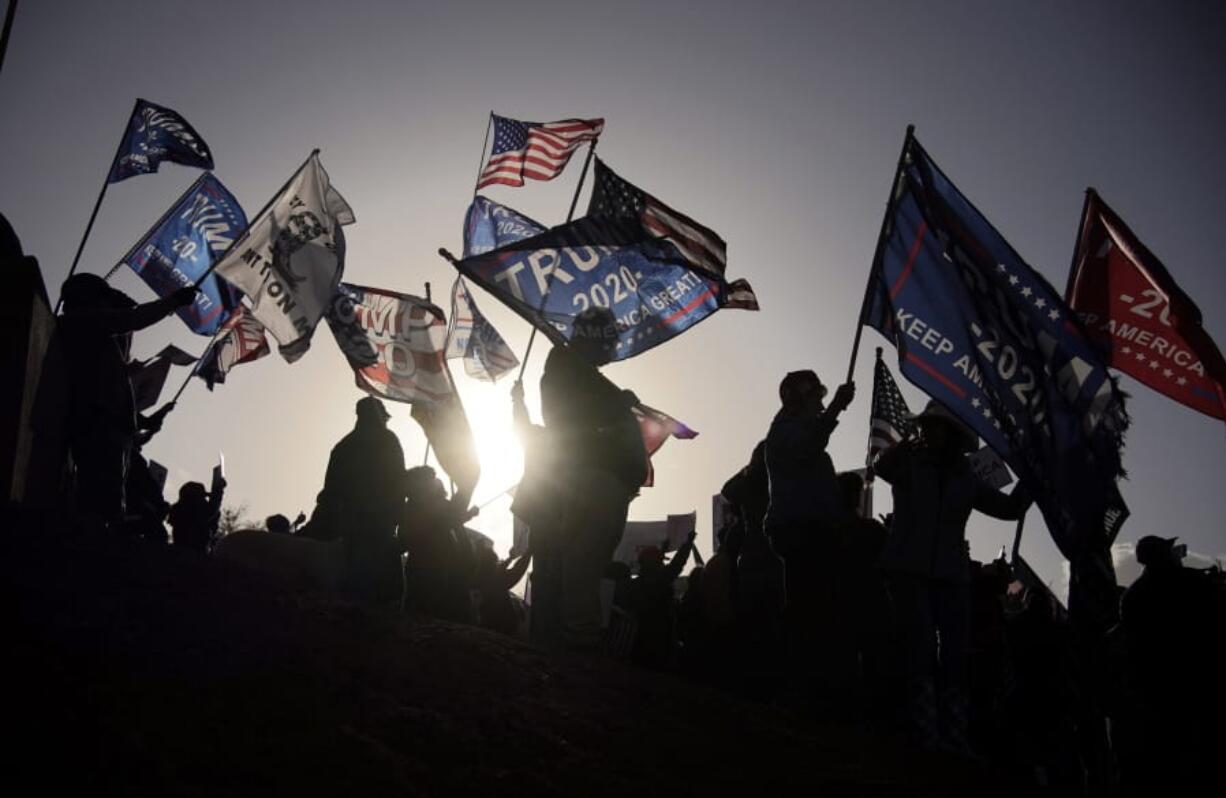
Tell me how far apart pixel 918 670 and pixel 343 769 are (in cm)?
338

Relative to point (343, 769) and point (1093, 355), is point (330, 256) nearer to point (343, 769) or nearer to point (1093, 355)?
point (1093, 355)

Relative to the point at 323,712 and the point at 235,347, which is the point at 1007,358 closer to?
the point at 323,712

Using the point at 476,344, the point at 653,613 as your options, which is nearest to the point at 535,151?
the point at 476,344

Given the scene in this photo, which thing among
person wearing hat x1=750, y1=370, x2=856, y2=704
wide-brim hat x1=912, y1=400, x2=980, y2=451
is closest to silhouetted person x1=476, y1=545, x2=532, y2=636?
person wearing hat x1=750, y1=370, x2=856, y2=704

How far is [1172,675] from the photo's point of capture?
5.48 metres

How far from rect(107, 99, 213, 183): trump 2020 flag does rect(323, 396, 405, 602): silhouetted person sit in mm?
4423

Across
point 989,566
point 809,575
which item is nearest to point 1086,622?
point 809,575

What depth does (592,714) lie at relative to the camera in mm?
3578

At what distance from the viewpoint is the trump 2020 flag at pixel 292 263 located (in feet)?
30.9

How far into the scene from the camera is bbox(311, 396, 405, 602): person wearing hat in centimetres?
734

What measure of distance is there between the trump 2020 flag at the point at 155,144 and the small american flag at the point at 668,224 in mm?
4397

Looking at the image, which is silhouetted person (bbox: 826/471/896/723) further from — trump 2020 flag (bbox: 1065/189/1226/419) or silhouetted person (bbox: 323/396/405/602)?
trump 2020 flag (bbox: 1065/189/1226/419)

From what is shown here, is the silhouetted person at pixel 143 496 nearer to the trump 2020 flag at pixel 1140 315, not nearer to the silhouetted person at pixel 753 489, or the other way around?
the silhouetted person at pixel 753 489

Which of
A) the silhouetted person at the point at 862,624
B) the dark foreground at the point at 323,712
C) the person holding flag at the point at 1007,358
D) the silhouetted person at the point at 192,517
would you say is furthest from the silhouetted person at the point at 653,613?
the silhouetted person at the point at 192,517
